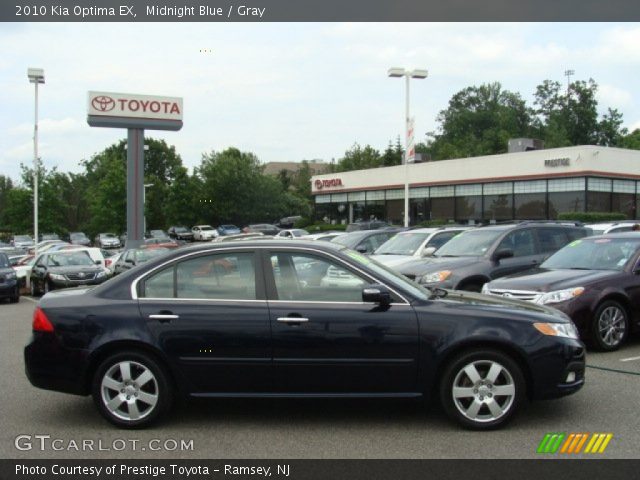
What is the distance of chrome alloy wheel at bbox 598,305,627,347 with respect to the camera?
28.5 feet

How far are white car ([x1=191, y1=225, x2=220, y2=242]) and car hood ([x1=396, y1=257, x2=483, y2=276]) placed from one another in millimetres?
47397

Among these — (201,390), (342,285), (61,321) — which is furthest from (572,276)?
(61,321)

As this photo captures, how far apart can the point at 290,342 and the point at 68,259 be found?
17.9 metres

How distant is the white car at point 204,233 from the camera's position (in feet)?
195

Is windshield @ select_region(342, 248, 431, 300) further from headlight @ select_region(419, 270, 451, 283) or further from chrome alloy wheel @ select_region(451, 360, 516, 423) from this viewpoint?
headlight @ select_region(419, 270, 451, 283)

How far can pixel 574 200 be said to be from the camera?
117ft

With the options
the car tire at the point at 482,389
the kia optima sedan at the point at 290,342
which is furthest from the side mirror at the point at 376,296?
the car tire at the point at 482,389

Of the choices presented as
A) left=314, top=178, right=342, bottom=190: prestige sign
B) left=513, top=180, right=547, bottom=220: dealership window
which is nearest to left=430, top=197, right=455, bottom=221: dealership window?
left=513, top=180, right=547, bottom=220: dealership window

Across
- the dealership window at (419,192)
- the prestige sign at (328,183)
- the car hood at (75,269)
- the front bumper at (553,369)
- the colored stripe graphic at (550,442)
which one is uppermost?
the prestige sign at (328,183)

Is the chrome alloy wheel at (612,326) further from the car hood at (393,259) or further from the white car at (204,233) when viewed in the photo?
the white car at (204,233)

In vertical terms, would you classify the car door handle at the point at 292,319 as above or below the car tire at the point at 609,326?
above

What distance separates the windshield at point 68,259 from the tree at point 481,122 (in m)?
65.4

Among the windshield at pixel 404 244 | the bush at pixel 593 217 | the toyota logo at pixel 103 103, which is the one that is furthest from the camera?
the toyota logo at pixel 103 103
